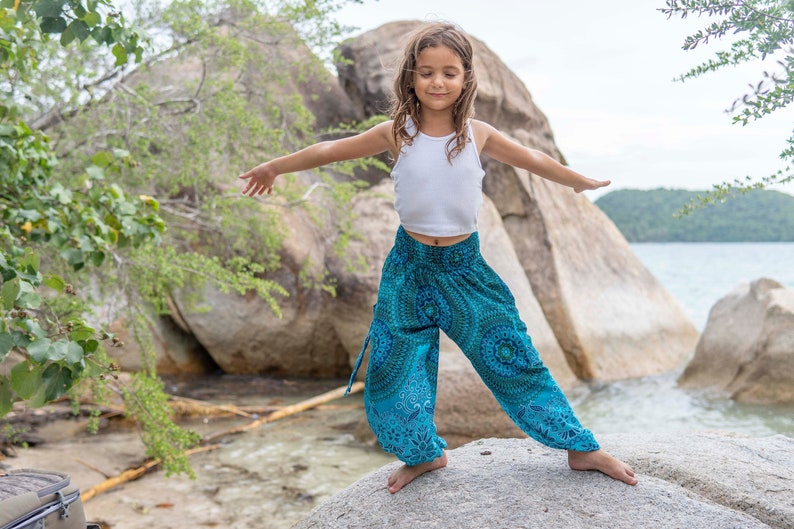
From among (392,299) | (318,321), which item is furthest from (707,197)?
(318,321)

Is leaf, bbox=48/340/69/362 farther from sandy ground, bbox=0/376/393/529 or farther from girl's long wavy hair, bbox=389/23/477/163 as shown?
sandy ground, bbox=0/376/393/529

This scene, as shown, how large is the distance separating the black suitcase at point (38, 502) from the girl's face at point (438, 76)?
1926mm

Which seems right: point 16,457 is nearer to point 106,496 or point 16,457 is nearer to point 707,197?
point 106,496

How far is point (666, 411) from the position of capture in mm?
7402

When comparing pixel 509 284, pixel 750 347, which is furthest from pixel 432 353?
pixel 750 347

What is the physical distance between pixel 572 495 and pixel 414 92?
147 cm

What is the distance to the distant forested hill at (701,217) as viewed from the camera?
12.2 m

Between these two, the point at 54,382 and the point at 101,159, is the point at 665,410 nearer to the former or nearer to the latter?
the point at 101,159

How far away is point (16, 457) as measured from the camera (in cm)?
516

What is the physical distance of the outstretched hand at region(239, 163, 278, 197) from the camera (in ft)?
9.37

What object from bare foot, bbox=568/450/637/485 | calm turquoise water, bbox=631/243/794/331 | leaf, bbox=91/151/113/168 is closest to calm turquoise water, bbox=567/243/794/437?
bare foot, bbox=568/450/637/485

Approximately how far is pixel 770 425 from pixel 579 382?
202 cm

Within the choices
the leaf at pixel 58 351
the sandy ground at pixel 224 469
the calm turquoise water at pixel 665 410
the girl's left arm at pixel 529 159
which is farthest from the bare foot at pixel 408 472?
the calm turquoise water at pixel 665 410

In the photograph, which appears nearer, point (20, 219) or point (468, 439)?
point (20, 219)
